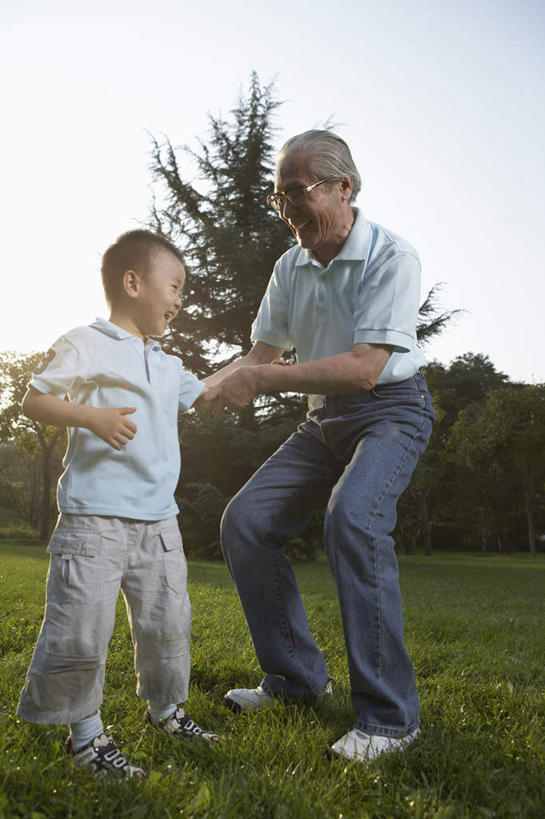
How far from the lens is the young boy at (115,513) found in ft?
7.10

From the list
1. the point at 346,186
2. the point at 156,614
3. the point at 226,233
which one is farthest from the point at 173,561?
the point at 226,233

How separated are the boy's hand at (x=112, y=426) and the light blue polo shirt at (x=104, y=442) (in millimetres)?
101

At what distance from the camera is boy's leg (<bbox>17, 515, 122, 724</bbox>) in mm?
2139

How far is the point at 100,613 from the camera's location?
7.25 ft

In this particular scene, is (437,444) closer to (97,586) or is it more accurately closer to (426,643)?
(426,643)

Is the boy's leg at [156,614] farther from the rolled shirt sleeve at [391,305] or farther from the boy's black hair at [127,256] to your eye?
the rolled shirt sleeve at [391,305]

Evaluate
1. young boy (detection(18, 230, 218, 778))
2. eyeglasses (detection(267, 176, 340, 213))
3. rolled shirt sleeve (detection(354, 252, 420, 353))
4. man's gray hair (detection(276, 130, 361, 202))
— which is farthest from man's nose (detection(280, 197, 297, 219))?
young boy (detection(18, 230, 218, 778))

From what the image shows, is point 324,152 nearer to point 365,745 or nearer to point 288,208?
point 288,208

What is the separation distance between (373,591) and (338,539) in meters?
0.23

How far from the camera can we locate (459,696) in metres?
2.91

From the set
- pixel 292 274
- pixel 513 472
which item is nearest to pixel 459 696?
pixel 292 274

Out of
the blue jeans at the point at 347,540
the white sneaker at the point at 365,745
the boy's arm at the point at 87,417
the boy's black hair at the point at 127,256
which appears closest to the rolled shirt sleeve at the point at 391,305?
the blue jeans at the point at 347,540

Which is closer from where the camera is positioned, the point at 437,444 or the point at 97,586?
the point at 97,586

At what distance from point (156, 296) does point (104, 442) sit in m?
0.62
